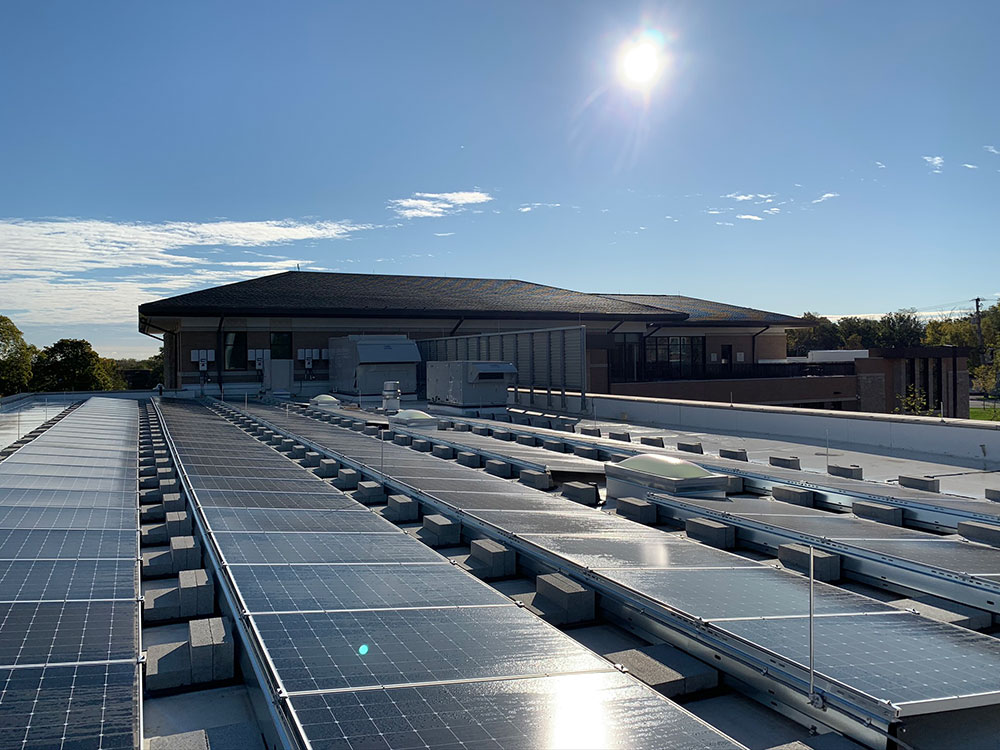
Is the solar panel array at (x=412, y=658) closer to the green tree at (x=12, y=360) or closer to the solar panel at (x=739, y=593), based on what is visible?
the solar panel at (x=739, y=593)

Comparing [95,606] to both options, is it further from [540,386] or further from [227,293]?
[227,293]

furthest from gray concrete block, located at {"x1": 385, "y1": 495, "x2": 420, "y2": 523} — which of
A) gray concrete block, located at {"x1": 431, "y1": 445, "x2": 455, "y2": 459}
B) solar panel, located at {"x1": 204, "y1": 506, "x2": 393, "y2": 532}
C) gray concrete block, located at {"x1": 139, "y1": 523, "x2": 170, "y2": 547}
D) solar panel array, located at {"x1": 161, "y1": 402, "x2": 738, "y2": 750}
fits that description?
gray concrete block, located at {"x1": 431, "y1": 445, "x2": 455, "y2": 459}

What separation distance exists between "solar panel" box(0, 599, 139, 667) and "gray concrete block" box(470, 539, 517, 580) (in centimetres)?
361

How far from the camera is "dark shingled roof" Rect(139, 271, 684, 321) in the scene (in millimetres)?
48969

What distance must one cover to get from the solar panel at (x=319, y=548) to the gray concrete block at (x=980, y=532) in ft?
22.1

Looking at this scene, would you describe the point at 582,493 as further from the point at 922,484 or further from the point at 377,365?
the point at 377,365

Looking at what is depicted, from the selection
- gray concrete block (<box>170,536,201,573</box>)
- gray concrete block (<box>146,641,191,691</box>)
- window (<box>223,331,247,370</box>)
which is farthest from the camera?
window (<box>223,331,247,370</box>)

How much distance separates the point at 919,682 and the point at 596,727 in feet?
7.12

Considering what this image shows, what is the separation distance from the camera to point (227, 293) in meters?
52.3

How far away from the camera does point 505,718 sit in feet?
12.6

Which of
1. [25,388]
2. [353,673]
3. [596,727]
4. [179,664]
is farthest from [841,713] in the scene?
[25,388]

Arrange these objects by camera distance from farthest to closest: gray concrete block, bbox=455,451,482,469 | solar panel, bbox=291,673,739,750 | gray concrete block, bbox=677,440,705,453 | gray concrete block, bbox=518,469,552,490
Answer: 1. gray concrete block, bbox=677,440,705,453
2. gray concrete block, bbox=455,451,482,469
3. gray concrete block, bbox=518,469,552,490
4. solar panel, bbox=291,673,739,750

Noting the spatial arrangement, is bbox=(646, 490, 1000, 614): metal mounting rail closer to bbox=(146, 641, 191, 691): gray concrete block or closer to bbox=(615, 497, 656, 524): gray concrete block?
bbox=(615, 497, 656, 524): gray concrete block

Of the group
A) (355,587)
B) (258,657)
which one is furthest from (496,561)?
(258,657)
